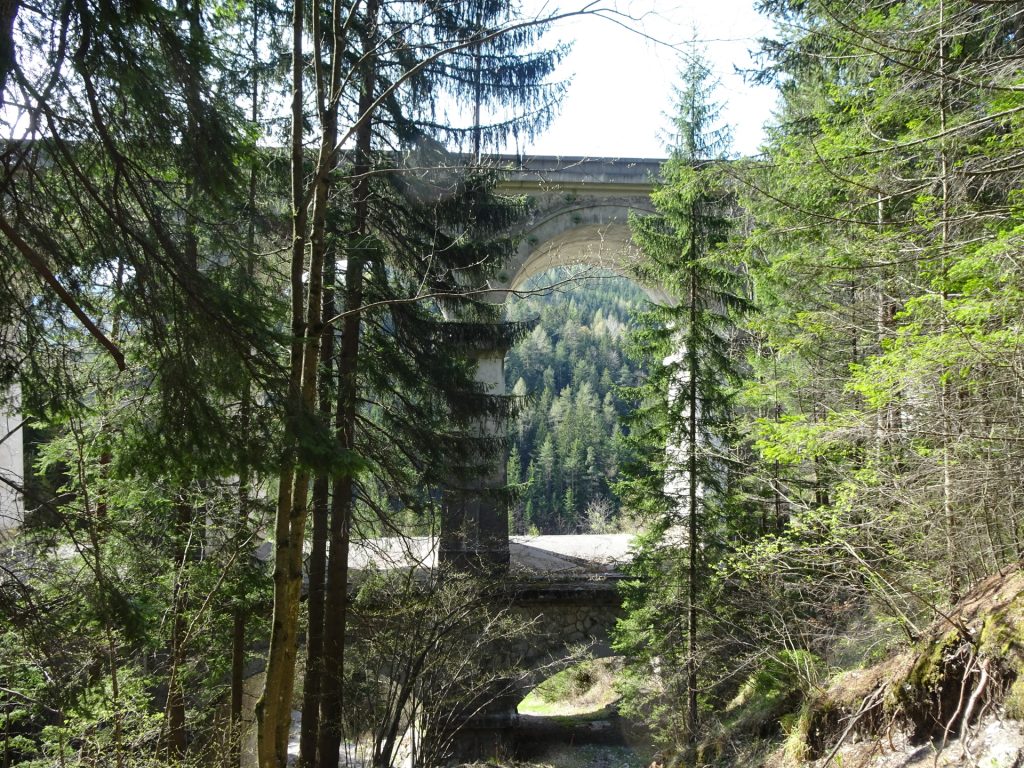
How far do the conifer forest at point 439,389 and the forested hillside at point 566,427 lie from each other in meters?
7.52

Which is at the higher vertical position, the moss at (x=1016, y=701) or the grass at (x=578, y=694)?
the moss at (x=1016, y=701)

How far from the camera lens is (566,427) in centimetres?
3984

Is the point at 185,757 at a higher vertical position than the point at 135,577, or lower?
lower

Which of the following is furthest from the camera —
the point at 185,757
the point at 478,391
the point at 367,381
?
the point at 478,391

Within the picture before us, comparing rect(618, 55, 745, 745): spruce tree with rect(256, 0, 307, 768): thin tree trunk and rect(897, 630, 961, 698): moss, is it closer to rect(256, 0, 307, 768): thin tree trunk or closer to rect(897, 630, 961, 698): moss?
rect(897, 630, 961, 698): moss

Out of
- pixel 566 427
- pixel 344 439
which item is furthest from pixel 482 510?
pixel 566 427

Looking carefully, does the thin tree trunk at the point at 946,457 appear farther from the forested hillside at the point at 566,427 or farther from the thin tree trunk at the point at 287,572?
the forested hillside at the point at 566,427

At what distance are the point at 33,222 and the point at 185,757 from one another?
5046 mm

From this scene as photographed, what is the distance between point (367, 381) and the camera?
28.1 feet

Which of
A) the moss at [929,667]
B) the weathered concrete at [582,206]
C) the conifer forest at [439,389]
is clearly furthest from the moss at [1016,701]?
the weathered concrete at [582,206]

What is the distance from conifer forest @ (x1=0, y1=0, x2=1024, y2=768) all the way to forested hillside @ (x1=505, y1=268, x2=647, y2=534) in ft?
24.7

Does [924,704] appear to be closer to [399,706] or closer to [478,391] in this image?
[399,706]


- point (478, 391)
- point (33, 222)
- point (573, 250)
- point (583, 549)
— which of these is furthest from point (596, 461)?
point (33, 222)

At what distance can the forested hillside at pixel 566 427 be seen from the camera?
31.7m
